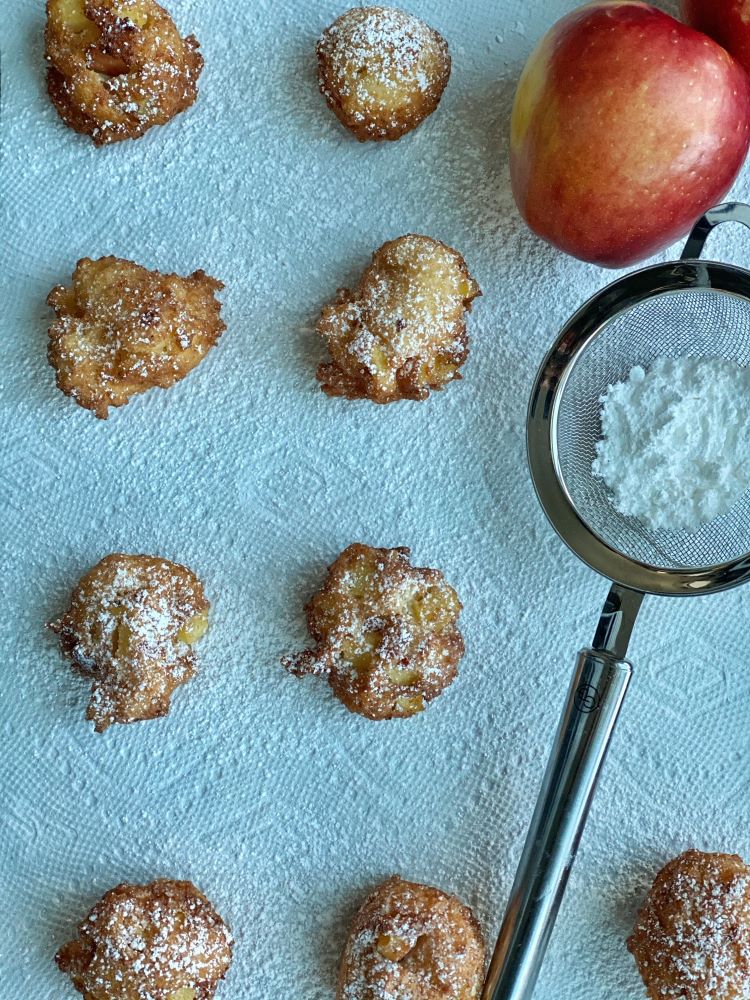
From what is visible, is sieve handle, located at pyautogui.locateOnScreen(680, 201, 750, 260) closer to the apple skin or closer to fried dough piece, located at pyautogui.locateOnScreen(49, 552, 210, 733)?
the apple skin

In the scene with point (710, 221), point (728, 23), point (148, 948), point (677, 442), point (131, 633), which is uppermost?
point (728, 23)

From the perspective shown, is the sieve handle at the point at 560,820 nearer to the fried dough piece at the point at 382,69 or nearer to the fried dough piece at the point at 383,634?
the fried dough piece at the point at 383,634

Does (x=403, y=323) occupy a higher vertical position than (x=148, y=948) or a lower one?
higher

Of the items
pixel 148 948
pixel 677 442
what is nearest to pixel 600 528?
pixel 677 442

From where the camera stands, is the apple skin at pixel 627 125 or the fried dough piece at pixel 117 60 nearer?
the apple skin at pixel 627 125

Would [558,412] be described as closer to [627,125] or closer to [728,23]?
[627,125]

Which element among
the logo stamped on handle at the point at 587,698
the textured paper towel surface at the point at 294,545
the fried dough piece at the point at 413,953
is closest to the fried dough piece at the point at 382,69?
the textured paper towel surface at the point at 294,545

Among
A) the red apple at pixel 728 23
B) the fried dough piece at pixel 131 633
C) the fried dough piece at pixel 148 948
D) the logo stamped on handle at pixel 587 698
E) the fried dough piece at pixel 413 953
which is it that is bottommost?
the fried dough piece at pixel 148 948

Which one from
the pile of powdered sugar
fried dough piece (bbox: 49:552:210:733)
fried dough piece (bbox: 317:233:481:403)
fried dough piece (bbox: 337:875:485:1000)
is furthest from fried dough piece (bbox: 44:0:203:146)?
fried dough piece (bbox: 337:875:485:1000)
